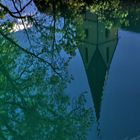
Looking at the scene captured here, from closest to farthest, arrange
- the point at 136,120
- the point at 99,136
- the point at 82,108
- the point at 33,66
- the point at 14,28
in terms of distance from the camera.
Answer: the point at 99,136
the point at 136,120
the point at 82,108
the point at 33,66
the point at 14,28

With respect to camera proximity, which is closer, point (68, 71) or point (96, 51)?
point (68, 71)

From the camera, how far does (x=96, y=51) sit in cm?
2066

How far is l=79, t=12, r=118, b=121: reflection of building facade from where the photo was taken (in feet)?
45.4

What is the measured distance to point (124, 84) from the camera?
45.4ft

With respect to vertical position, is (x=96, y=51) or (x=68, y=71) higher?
(x=96, y=51)

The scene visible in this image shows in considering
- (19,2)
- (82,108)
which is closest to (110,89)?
(82,108)

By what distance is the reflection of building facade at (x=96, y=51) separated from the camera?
13.8m

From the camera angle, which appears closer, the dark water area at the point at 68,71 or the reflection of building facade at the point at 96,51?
the dark water area at the point at 68,71

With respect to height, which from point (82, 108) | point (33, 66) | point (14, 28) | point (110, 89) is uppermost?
point (14, 28)

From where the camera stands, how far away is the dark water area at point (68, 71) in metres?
11.4

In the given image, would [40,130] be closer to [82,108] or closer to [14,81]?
[82,108]

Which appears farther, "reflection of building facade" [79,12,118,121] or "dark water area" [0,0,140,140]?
"reflection of building facade" [79,12,118,121]

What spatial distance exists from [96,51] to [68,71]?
5.79 meters

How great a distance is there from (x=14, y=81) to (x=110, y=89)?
3.28m
